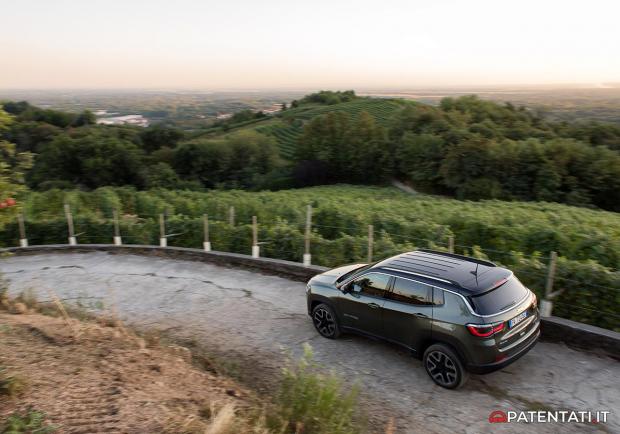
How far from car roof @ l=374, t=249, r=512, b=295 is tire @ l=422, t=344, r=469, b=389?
2.94ft

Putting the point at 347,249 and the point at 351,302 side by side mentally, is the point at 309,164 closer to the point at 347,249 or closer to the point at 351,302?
the point at 347,249

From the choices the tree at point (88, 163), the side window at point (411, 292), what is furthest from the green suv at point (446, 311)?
the tree at point (88, 163)

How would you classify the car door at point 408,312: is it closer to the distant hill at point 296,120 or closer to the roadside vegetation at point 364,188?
the roadside vegetation at point 364,188

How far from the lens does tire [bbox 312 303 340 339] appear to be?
26.6ft

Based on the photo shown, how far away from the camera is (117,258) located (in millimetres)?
15656

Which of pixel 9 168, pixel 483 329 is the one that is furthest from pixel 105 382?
pixel 9 168

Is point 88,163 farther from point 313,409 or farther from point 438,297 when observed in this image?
point 313,409

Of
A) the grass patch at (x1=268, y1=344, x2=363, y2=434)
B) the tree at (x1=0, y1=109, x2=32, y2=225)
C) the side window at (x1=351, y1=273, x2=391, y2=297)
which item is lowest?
the grass patch at (x1=268, y1=344, x2=363, y2=434)

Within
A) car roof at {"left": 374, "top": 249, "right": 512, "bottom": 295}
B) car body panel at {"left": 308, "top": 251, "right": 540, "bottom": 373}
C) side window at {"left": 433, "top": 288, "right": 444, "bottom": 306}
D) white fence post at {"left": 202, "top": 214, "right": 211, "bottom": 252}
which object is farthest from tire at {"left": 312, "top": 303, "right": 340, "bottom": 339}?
white fence post at {"left": 202, "top": 214, "right": 211, "bottom": 252}

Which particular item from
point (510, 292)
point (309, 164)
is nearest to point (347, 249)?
point (510, 292)

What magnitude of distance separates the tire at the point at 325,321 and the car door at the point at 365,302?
0.23m

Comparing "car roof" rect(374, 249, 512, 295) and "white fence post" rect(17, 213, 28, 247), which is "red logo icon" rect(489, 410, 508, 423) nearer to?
"car roof" rect(374, 249, 512, 295)

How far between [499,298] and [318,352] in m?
3.10

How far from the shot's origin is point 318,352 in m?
7.88
